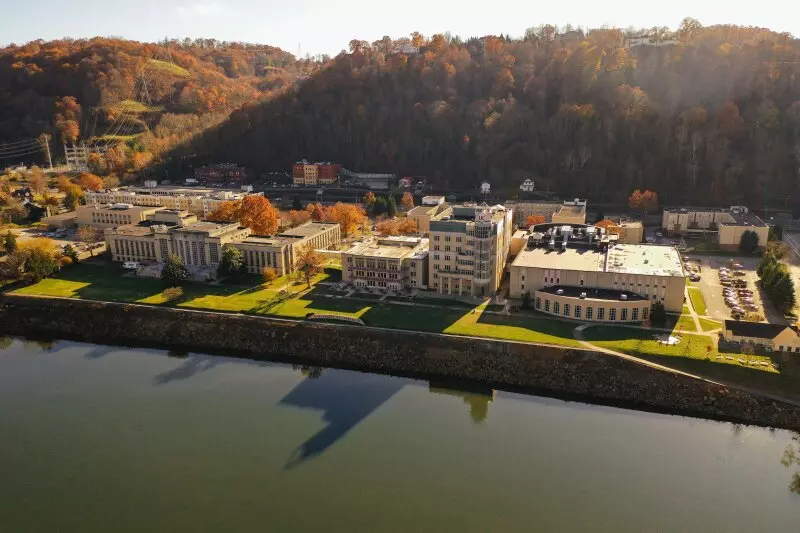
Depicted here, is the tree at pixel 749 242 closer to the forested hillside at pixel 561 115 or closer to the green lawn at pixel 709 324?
the green lawn at pixel 709 324

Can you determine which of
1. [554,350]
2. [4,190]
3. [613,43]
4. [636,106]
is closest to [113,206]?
[4,190]

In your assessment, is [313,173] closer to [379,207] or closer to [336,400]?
[379,207]

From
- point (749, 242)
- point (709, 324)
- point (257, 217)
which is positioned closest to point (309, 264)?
point (257, 217)

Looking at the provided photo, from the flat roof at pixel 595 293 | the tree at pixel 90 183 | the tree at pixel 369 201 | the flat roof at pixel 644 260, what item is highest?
the tree at pixel 90 183

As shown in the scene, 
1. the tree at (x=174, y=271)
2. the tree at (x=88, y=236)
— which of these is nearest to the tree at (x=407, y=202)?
the tree at (x=174, y=271)

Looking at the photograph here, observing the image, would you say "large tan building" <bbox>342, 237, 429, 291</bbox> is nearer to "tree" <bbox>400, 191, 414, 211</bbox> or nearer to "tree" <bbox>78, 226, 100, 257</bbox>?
"tree" <bbox>400, 191, 414, 211</bbox>

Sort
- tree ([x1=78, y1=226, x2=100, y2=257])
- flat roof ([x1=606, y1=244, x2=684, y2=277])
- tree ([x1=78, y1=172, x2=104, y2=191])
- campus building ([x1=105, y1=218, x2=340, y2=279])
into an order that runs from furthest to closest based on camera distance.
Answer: tree ([x1=78, y1=172, x2=104, y2=191]), tree ([x1=78, y1=226, x2=100, y2=257]), campus building ([x1=105, y1=218, x2=340, y2=279]), flat roof ([x1=606, y1=244, x2=684, y2=277])

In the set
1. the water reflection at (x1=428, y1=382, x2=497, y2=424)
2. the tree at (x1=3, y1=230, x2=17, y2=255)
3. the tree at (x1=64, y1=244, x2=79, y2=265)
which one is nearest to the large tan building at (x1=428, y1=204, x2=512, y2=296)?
the water reflection at (x1=428, y1=382, x2=497, y2=424)

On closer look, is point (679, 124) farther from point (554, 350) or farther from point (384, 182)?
point (554, 350)
